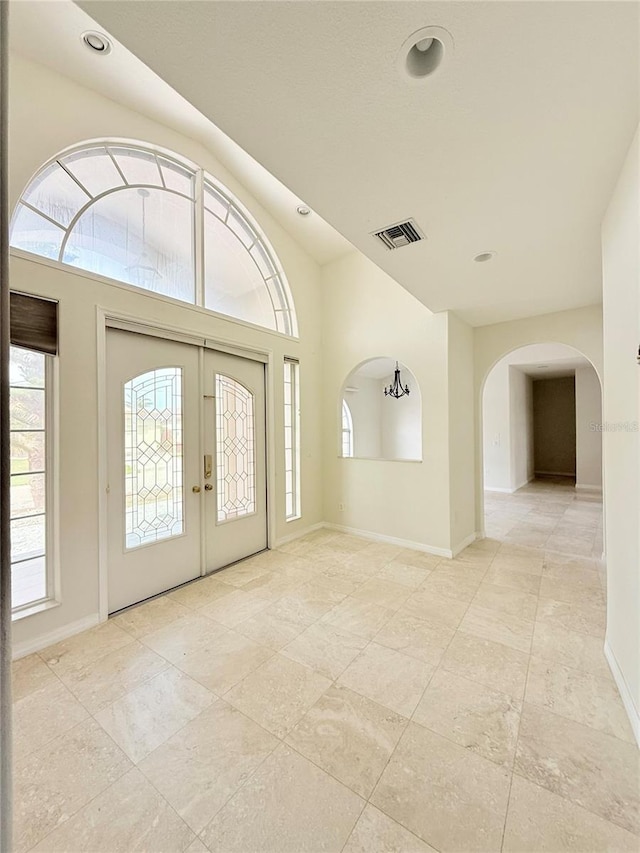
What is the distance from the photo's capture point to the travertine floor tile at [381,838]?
3.94 ft

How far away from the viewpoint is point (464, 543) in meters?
4.05

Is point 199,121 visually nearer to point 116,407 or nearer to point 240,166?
point 240,166

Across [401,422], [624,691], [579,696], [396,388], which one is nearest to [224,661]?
[579,696]

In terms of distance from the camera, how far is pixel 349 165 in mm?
1693

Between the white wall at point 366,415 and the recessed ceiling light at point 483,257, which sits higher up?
the recessed ceiling light at point 483,257

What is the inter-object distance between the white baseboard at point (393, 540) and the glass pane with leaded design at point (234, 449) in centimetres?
133

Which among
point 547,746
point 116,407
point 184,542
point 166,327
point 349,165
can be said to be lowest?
point 547,746

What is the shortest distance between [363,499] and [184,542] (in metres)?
2.19

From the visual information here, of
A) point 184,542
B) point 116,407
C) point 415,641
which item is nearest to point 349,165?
point 116,407

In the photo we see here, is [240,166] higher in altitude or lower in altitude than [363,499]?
higher

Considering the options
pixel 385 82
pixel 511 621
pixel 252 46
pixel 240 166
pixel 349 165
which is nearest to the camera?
pixel 252 46

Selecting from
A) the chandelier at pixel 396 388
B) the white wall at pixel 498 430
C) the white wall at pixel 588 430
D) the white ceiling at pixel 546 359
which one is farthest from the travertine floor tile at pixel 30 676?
the white wall at pixel 588 430

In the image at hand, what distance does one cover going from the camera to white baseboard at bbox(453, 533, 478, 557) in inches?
150

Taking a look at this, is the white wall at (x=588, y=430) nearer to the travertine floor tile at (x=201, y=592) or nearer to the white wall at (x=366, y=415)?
the white wall at (x=366, y=415)
